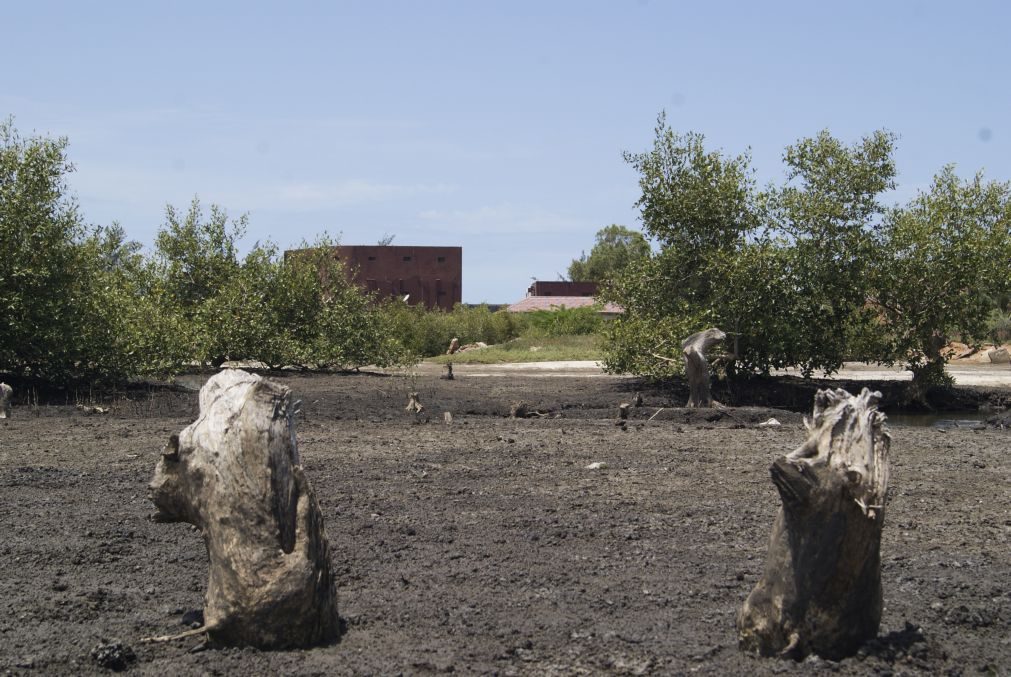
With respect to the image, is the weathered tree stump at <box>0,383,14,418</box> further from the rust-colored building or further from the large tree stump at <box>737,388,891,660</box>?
the rust-colored building

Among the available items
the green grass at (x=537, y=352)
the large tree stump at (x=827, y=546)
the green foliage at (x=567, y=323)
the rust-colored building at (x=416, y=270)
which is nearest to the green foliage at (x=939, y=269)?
the green grass at (x=537, y=352)

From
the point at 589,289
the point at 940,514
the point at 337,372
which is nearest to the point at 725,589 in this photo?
the point at 940,514

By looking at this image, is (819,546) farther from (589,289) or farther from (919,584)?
(589,289)

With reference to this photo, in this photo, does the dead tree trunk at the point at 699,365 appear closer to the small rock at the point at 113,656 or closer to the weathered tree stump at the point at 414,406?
the weathered tree stump at the point at 414,406

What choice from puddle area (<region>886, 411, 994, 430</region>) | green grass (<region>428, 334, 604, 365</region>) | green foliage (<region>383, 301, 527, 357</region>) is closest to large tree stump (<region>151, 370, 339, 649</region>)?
puddle area (<region>886, 411, 994, 430</region>)

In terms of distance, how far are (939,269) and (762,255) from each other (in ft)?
10.3

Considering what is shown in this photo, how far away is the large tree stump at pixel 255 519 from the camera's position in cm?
529

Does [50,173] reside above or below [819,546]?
above

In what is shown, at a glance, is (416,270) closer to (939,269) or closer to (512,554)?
(939,269)

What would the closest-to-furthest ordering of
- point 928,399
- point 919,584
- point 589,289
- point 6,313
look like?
point 919,584 → point 6,313 → point 928,399 → point 589,289

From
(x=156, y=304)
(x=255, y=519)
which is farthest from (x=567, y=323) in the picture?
(x=255, y=519)

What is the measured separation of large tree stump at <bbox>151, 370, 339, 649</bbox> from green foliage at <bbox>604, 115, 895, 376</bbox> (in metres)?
14.5

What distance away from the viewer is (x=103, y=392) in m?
19.2

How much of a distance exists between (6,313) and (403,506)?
11408mm
